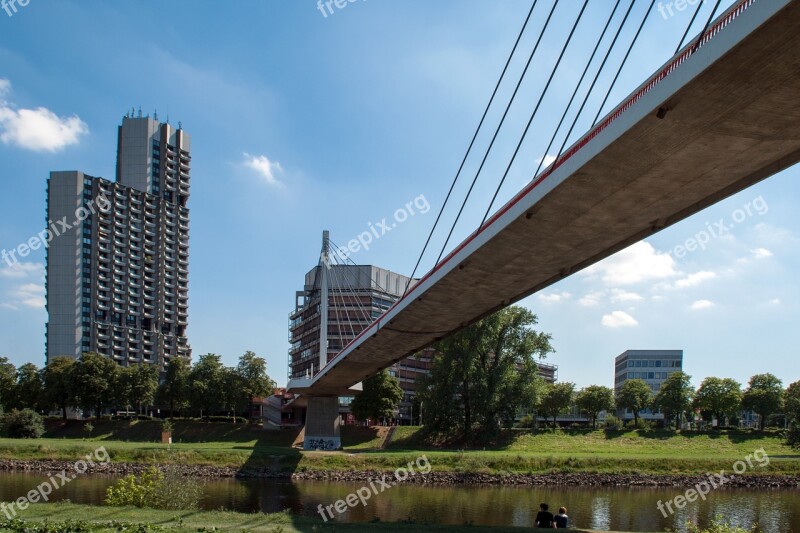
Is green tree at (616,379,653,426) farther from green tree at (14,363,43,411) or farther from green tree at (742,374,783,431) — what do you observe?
green tree at (14,363,43,411)

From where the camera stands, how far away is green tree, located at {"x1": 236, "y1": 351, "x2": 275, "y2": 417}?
69562 mm

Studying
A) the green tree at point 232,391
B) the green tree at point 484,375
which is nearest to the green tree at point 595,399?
the green tree at point 484,375

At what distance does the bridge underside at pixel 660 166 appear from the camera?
1051 cm

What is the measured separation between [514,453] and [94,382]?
42.0 meters

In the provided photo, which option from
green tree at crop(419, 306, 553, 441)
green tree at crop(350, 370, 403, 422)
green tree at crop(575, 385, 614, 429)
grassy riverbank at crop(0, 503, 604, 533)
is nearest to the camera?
grassy riverbank at crop(0, 503, 604, 533)

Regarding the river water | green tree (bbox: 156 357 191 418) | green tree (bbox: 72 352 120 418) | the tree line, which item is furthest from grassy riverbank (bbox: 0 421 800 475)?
green tree (bbox: 72 352 120 418)

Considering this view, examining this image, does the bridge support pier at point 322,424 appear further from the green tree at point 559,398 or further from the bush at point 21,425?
the green tree at point 559,398

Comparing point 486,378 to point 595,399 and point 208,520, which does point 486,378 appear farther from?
point 208,520

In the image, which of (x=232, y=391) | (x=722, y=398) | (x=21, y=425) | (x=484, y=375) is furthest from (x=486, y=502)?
(x=722, y=398)

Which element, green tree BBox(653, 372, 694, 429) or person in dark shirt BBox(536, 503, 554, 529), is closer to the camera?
person in dark shirt BBox(536, 503, 554, 529)

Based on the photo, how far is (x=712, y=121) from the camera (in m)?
12.4

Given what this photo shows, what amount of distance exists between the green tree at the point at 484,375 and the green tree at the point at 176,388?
27.3m

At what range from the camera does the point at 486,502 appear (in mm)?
29641

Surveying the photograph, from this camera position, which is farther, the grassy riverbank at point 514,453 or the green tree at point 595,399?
the green tree at point 595,399
